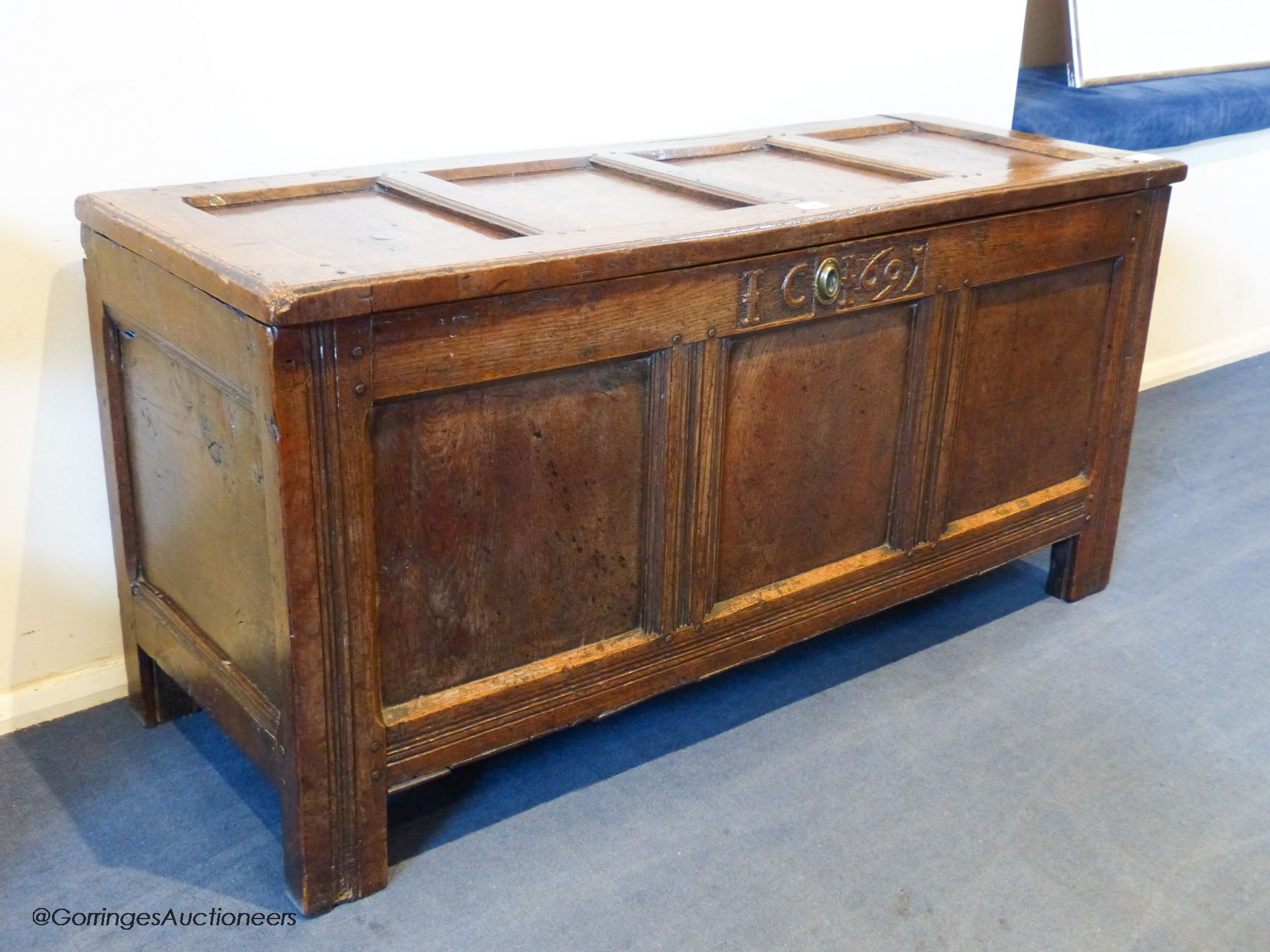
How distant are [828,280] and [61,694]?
1.33 metres

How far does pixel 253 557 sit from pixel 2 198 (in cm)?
65

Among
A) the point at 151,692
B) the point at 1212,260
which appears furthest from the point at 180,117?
the point at 1212,260

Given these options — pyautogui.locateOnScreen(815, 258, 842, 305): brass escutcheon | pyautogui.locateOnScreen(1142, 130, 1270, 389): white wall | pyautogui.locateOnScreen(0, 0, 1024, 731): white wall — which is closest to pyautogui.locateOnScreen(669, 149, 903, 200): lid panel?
pyautogui.locateOnScreen(815, 258, 842, 305): brass escutcheon

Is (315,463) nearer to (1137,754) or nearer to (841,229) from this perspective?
(841,229)

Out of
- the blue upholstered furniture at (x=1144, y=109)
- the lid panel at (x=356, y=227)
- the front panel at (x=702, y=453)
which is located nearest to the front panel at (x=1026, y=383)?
the front panel at (x=702, y=453)

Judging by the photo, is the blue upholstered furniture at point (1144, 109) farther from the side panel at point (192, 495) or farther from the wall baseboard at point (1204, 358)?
the side panel at point (192, 495)

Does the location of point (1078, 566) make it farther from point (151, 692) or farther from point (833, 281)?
point (151, 692)

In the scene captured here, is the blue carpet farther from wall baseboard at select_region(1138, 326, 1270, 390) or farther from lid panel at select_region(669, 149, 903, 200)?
wall baseboard at select_region(1138, 326, 1270, 390)

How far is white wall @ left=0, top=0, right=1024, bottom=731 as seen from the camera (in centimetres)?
183

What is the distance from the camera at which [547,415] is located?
166 cm

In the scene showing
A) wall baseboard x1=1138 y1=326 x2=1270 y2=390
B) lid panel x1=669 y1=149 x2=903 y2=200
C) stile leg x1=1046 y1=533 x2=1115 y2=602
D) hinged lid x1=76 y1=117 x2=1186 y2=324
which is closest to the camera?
hinged lid x1=76 y1=117 x2=1186 y2=324

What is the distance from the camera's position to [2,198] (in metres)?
1.81

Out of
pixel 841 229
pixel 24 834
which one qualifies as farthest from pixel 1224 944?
pixel 24 834

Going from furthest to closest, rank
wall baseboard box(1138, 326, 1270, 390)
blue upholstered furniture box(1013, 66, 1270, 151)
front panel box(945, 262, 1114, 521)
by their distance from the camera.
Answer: wall baseboard box(1138, 326, 1270, 390) < blue upholstered furniture box(1013, 66, 1270, 151) < front panel box(945, 262, 1114, 521)
